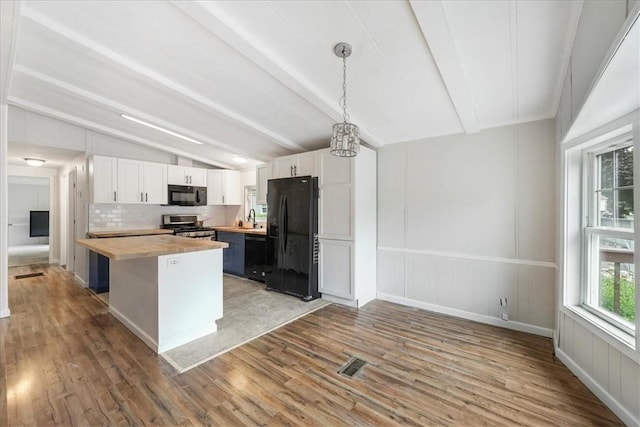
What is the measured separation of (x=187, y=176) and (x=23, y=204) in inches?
304

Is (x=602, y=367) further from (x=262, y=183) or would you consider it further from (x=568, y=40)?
(x=262, y=183)

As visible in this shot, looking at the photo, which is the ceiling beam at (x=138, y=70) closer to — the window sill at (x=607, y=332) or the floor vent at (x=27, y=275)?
the window sill at (x=607, y=332)

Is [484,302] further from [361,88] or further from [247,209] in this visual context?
[247,209]

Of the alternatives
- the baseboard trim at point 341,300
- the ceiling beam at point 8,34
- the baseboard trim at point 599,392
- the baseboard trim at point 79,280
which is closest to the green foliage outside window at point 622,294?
the baseboard trim at point 599,392

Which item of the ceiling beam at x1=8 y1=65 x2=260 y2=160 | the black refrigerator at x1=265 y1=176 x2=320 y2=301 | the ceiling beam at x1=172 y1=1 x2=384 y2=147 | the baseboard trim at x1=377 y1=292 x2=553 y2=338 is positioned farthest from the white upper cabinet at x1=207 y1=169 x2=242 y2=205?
the baseboard trim at x1=377 y1=292 x2=553 y2=338

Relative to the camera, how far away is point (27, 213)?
9.03m

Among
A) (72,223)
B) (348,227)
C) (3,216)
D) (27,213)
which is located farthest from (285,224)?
(27,213)

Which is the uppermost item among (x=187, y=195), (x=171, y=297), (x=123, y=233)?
(x=187, y=195)

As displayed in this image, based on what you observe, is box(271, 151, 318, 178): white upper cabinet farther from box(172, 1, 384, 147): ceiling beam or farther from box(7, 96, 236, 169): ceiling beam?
box(7, 96, 236, 169): ceiling beam

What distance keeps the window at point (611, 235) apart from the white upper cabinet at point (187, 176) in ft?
19.1

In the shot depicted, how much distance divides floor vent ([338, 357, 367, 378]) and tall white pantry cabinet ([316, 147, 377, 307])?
4.30ft

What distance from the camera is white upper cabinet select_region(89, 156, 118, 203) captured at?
4449 millimetres

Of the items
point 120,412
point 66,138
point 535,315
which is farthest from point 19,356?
point 535,315

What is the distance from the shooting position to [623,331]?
1872 mm
